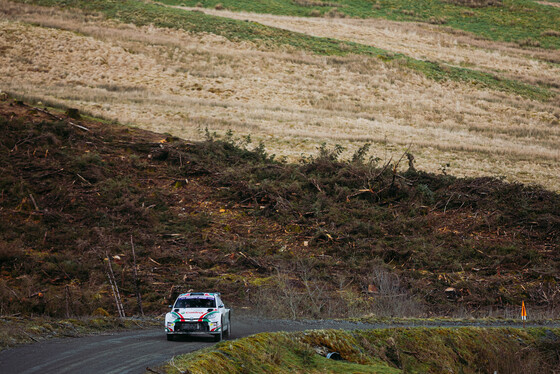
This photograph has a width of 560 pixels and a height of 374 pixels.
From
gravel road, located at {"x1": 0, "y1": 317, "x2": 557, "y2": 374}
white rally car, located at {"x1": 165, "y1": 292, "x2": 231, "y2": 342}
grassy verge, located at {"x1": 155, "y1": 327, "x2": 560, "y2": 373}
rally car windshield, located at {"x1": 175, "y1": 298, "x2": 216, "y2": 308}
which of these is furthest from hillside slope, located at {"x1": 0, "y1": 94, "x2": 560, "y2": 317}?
gravel road, located at {"x1": 0, "y1": 317, "x2": 557, "y2": 374}

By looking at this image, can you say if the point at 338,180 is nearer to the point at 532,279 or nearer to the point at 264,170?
the point at 264,170

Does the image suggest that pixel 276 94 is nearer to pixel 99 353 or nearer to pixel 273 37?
pixel 273 37

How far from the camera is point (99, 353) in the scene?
32.8 feet

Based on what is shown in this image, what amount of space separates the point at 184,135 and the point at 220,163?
7136mm

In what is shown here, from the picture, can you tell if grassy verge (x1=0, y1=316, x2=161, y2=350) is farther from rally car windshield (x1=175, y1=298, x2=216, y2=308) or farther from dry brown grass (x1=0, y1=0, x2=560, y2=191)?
dry brown grass (x1=0, y1=0, x2=560, y2=191)

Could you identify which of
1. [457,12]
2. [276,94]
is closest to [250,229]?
[276,94]

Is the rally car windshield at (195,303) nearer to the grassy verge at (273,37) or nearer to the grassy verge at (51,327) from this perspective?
the grassy verge at (51,327)

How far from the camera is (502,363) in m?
13.5

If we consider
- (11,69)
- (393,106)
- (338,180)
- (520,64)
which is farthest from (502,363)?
(520,64)

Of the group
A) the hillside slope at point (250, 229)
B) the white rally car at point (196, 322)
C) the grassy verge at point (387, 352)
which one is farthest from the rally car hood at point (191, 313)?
the hillside slope at point (250, 229)

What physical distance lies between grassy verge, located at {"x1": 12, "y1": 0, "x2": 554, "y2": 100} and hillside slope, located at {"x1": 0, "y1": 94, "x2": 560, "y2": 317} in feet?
150

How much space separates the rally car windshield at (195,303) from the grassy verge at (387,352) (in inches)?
122

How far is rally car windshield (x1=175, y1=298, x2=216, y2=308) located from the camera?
43.8ft

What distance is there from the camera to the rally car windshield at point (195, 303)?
1334cm
